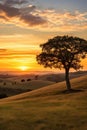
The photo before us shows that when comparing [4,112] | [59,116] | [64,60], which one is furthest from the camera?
[64,60]

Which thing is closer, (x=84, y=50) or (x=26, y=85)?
(x=84, y=50)

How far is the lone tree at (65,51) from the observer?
7506cm

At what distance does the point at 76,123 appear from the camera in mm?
35219

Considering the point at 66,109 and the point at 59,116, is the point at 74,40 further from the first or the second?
the point at 59,116

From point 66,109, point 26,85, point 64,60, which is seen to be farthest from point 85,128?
point 26,85

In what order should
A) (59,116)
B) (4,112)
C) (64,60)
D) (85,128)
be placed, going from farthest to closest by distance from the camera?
(64,60), (4,112), (59,116), (85,128)

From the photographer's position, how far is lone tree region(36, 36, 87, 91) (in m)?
75.1

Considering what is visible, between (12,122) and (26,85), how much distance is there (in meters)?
151

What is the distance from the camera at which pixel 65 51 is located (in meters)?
74.9

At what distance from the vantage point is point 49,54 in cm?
7688

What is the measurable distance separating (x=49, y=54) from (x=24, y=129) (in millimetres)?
44900

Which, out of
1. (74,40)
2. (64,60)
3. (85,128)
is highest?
(74,40)

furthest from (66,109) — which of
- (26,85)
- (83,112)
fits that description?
(26,85)

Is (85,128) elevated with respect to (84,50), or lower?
lower
